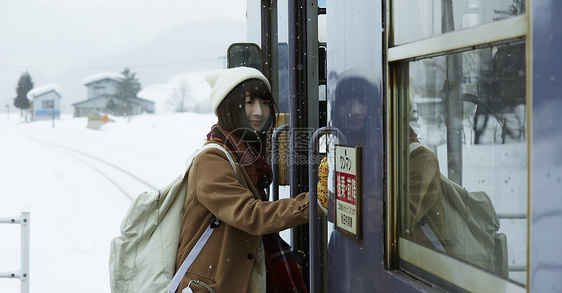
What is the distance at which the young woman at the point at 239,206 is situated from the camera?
2.28 m

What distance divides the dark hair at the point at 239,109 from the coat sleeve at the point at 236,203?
187 millimetres

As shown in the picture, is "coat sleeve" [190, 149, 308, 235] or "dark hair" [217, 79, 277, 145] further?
"dark hair" [217, 79, 277, 145]

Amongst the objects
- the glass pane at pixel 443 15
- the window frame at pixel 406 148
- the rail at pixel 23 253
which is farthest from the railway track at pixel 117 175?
the glass pane at pixel 443 15

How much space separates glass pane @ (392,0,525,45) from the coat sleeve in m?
0.97

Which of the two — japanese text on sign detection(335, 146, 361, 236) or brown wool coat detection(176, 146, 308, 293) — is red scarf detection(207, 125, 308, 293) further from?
japanese text on sign detection(335, 146, 361, 236)

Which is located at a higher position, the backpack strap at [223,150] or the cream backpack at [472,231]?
the backpack strap at [223,150]

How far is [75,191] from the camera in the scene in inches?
663

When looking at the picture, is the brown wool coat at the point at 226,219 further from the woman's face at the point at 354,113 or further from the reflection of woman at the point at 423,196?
the reflection of woman at the point at 423,196

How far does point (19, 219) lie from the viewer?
409 centimetres

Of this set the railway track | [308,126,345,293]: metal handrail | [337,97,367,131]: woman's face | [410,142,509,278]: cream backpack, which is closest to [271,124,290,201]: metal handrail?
[308,126,345,293]: metal handrail

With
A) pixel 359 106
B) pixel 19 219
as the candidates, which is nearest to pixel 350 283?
pixel 359 106

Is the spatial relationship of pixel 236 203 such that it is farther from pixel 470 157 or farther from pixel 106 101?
pixel 106 101

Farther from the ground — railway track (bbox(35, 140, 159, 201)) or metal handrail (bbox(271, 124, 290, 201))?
metal handrail (bbox(271, 124, 290, 201))

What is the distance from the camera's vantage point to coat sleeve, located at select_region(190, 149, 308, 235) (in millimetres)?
2244
